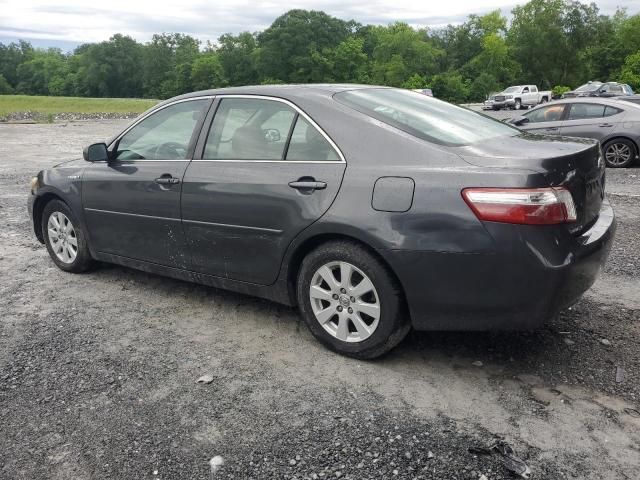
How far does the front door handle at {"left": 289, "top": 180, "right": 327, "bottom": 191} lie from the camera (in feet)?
12.2

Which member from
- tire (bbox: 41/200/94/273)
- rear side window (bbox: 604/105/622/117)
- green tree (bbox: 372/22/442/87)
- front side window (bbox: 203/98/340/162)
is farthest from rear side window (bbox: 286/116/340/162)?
green tree (bbox: 372/22/442/87)

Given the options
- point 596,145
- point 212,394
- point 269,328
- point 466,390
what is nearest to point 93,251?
point 269,328

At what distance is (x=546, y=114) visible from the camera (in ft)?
42.5

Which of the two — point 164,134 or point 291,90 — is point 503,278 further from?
point 164,134

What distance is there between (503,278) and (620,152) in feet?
33.4

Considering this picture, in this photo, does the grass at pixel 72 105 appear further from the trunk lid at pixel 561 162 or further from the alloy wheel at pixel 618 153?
the trunk lid at pixel 561 162

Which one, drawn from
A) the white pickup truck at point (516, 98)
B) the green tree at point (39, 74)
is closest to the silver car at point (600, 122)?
the white pickup truck at point (516, 98)

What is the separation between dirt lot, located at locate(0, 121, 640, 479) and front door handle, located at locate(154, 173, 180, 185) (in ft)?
3.29

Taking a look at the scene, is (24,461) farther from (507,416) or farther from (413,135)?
(413,135)

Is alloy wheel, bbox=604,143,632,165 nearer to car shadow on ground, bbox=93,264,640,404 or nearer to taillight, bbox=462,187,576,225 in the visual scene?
car shadow on ground, bbox=93,264,640,404

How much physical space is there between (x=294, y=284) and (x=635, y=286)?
2937mm

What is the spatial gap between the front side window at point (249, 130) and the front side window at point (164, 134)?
0.75ft

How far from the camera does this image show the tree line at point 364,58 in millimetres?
77875

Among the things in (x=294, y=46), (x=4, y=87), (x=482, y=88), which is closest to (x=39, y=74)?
(x=4, y=87)
